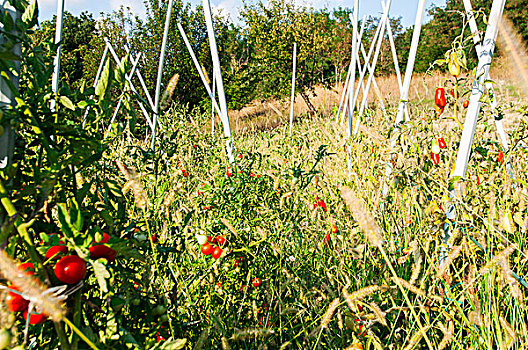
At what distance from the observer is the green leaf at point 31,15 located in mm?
651

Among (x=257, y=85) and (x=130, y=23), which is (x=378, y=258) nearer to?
(x=130, y=23)

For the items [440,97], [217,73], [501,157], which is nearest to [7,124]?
[440,97]

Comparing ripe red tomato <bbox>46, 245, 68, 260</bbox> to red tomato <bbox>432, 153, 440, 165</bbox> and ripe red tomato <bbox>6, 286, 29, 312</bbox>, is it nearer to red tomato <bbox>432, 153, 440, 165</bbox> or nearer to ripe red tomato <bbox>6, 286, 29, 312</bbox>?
ripe red tomato <bbox>6, 286, 29, 312</bbox>

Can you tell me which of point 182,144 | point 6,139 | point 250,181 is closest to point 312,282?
point 250,181

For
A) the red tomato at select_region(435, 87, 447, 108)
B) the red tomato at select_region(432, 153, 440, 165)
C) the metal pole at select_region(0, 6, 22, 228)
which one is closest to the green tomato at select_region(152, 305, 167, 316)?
the metal pole at select_region(0, 6, 22, 228)

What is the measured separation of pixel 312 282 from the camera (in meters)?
1.37

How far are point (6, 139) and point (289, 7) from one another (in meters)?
11.1

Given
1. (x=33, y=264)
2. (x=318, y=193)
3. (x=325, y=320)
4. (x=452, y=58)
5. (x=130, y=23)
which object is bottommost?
(x=318, y=193)

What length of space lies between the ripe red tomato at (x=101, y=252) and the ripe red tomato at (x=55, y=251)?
0.05m

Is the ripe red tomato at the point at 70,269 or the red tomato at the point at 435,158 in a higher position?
the ripe red tomato at the point at 70,269

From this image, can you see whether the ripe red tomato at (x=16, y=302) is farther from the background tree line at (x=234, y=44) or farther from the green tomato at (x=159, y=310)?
the background tree line at (x=234, y=44)

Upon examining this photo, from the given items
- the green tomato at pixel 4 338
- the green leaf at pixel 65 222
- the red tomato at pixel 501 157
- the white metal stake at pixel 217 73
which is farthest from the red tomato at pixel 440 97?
the green tomato at pixel 4 338

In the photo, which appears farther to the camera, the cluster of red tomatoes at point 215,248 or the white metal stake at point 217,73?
the white metal stake at point 217,73

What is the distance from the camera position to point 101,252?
2.01 ft
